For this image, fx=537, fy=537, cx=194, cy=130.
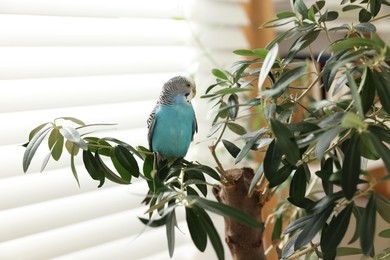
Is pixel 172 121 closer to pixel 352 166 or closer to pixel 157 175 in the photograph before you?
pixel 157 175

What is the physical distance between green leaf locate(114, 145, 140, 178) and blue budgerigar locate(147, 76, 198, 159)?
0.11 m

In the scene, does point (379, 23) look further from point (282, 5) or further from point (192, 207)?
point (192, 207)

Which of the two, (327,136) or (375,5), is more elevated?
(375,5)

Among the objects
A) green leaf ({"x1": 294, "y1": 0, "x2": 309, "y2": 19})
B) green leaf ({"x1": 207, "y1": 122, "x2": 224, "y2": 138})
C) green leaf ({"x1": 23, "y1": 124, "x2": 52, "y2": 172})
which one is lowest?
green leaf ({"x1": 207, "y1": 122, "x2": 224, "y2": 138})

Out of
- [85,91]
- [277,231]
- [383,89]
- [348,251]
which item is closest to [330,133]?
[383,89]

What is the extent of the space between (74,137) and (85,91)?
1.83ft

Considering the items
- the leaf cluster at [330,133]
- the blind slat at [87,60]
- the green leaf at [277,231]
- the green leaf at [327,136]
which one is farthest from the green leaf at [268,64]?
the blind slat at [87,60]

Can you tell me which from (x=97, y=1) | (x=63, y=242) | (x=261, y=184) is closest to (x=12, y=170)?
(x=63, y=242)

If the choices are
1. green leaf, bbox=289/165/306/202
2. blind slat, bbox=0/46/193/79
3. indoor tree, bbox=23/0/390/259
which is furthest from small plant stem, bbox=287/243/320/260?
blind slat, bbox=0/46/193/79

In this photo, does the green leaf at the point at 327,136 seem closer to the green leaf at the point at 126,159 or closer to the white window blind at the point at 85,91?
the green leaf at the point at 126,159

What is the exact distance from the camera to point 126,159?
2.59 feet

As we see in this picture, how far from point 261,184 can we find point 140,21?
67 centimetres

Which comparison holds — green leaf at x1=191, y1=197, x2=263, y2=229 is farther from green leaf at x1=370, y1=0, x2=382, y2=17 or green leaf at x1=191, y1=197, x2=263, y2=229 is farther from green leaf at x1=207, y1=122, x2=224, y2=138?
green leaf at x1=370, y1=0, x2=382, y2=17

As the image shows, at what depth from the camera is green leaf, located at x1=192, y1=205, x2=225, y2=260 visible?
614 mm
